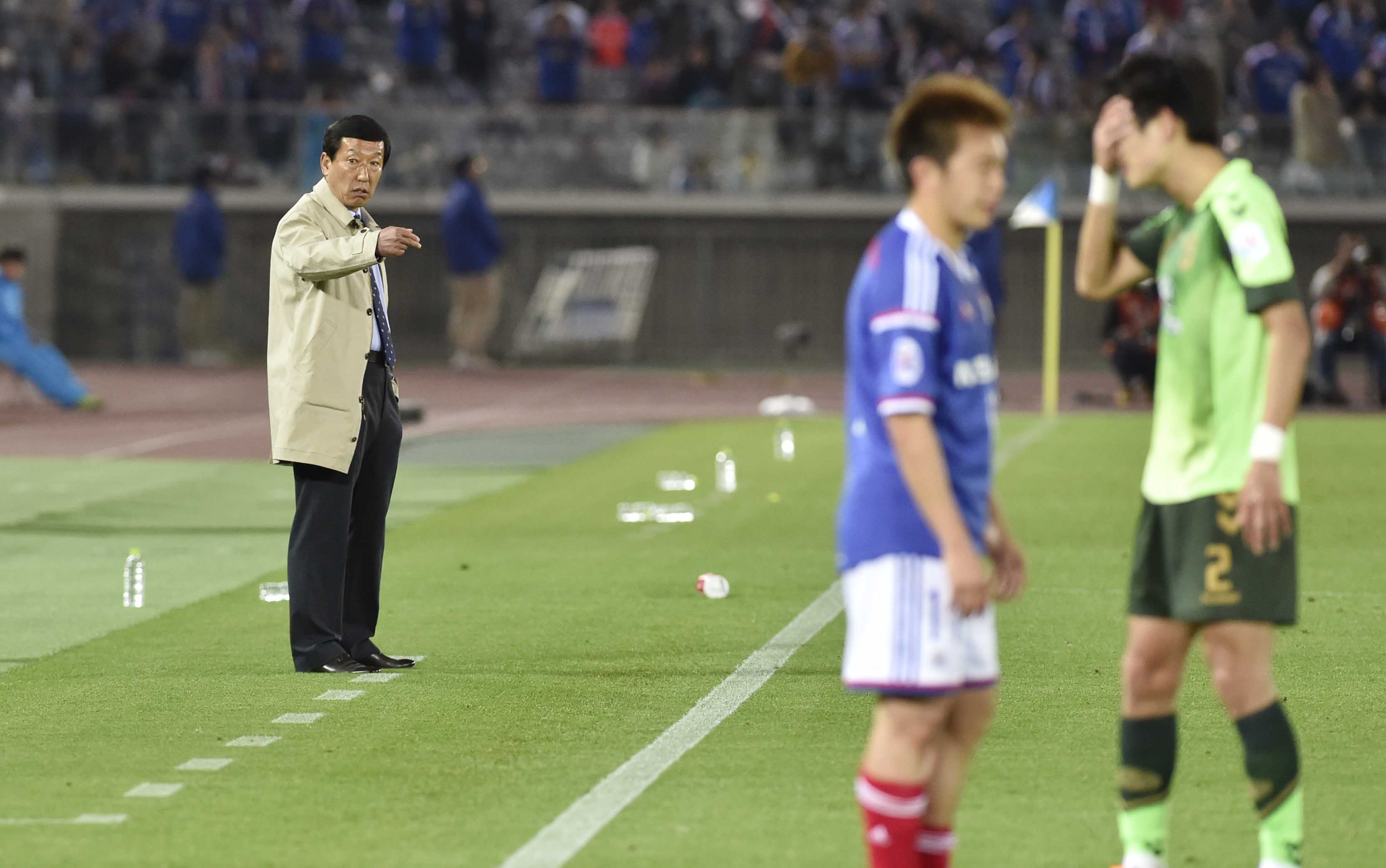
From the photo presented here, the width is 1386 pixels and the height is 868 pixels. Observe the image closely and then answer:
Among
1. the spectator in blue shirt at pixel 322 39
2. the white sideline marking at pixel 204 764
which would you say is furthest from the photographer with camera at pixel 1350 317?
the white sideline marking at pixel 204 764

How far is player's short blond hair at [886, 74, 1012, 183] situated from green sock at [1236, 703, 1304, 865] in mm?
1576

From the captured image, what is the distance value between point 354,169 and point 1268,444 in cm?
446

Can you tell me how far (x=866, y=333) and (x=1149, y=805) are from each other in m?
1.48

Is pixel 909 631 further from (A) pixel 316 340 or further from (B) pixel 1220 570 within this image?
(A) pixel 316 340

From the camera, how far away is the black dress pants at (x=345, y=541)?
8.48m

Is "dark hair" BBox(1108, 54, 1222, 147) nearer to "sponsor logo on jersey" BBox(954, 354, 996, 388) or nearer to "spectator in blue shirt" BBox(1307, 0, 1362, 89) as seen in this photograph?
"sponsor logo on jersey" BBox(954, 354, 996, 388)

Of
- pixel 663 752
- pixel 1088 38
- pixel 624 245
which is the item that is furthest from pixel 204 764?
pixel 1088 38

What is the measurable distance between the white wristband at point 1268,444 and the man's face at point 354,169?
432cm

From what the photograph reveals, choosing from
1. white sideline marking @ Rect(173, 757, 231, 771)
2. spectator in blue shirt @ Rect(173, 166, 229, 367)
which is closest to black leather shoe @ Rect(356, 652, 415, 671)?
white sideline marking @ Rect(173, 757, 231, 771)

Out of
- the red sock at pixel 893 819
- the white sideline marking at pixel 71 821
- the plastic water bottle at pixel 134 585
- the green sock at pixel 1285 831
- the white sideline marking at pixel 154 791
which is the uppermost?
the red sock at pixel 893 819

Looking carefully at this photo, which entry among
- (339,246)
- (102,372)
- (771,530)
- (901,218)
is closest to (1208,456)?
(901,218)

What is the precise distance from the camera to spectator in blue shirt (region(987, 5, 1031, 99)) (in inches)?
1248

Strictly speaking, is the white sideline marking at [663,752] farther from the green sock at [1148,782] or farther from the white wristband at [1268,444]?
the white wristband at [1268,444]

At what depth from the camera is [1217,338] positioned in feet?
17.1
